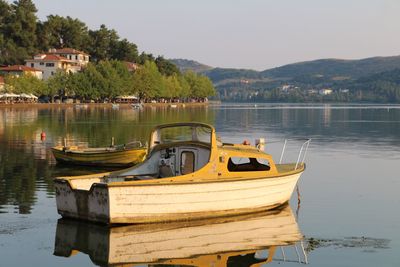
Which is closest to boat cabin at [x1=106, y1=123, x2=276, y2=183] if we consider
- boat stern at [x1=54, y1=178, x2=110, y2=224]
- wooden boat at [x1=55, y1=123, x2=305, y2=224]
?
wooden boat at [x1=55, y1=123, x2=305, y2=224]

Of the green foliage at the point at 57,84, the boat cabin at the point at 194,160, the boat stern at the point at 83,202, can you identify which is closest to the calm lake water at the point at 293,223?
the boat stern at the point at 83,202

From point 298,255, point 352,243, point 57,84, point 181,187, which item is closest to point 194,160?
point 181,187

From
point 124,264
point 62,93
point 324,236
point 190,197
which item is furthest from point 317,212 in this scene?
point 62,93

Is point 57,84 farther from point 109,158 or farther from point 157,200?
point 157,200

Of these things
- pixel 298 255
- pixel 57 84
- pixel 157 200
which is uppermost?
pixel 57 84

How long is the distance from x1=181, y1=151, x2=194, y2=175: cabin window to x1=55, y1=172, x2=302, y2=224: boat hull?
2.18 metres

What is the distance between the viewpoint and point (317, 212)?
1131 inches

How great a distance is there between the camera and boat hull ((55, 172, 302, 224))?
2358 cm

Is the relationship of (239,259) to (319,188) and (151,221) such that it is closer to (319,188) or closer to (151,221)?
(151,221)

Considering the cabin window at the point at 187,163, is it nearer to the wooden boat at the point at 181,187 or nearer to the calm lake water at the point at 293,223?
the wooden boat at the point at 181,187

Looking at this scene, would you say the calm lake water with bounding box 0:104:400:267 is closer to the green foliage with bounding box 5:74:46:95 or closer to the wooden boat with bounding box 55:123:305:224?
the wooden boat with bounding box 55:123:305:224

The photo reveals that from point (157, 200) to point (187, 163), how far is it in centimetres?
340

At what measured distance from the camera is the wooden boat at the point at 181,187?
23797mm

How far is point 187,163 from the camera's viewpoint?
27219 millimetres
